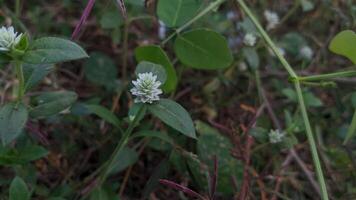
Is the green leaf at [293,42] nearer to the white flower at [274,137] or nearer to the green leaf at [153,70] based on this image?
the white flower at [274,137]

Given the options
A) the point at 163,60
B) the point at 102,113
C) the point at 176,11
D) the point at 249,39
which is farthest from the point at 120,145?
the point at 249,39

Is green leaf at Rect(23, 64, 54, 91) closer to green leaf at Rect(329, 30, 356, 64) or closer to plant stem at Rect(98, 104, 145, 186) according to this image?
plant stem at Rect(98, 104, 145, 186)

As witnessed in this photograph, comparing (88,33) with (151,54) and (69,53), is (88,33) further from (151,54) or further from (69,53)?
(69,53)

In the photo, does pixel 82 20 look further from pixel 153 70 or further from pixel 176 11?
pixel 176 11

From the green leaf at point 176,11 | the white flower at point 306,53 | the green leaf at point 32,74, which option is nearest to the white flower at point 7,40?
the green leaf at point 32,74

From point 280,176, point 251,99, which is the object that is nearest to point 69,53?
point 280,176

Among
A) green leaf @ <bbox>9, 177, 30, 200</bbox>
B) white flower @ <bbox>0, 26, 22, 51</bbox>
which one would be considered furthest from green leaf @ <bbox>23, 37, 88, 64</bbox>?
green leaf @ <bbox>9, 177, 30, 200</bbox>
